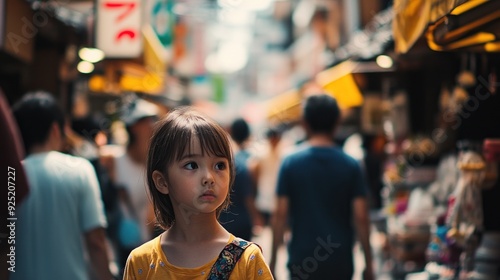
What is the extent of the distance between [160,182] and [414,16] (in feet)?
10.5

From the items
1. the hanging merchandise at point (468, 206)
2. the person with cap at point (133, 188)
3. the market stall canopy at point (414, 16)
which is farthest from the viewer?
the person with cap at point (133, 188)

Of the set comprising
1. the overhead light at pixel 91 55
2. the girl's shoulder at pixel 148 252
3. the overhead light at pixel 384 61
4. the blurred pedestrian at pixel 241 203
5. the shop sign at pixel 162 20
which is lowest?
the girl's shoulder at pixel 148 252

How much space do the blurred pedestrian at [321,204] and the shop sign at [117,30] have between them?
4463 mm

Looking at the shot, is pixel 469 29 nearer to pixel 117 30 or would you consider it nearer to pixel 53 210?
pixel 53 210

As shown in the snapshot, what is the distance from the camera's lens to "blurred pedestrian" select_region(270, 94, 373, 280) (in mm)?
5484

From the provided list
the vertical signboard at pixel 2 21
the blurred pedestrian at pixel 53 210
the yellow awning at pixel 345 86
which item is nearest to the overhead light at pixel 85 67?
the vertical signboard at pixel 2 21

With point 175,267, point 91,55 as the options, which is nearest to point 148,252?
point 175,267

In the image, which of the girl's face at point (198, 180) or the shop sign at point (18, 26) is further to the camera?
the shop sign at point (18, 26)

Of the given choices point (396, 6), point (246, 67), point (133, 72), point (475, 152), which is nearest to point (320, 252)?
point (475, 152)

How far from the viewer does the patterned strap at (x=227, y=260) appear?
2955mm

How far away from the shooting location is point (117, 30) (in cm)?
974

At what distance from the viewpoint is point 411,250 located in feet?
30.1

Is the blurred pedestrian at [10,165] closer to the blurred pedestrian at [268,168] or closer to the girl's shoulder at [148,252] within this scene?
the girl's shoulder at [148,252]

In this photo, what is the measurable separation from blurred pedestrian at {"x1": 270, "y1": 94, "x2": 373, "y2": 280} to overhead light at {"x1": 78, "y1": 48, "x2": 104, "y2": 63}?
195 inches
